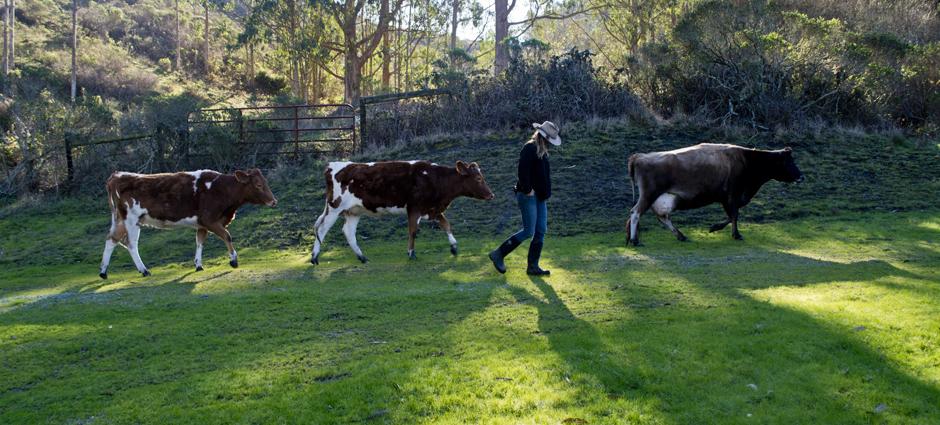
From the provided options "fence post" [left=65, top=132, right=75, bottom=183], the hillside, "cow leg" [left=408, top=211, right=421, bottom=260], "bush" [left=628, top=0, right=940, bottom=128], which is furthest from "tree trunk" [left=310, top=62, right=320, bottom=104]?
"cow leg" [left=408, top=211, right=421, bottom=260]

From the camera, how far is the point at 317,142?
25531 millimetres

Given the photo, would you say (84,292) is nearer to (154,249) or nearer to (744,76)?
(154,249)

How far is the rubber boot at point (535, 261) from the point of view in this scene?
1127 cm

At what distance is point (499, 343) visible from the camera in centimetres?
813

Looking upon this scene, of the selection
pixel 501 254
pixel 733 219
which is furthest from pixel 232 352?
pixel 733 219

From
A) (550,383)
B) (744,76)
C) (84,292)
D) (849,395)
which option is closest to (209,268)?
(84,292)

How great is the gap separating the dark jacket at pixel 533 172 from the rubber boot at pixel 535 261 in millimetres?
924

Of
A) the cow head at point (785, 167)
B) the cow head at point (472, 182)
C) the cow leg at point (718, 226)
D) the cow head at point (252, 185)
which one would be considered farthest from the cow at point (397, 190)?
the cow head at point (785, 167)

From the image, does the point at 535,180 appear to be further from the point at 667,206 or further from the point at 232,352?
the point at 667,206

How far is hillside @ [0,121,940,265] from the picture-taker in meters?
16.6

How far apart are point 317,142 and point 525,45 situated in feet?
32.6

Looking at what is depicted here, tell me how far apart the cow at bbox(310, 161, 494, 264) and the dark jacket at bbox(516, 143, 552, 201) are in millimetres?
3572

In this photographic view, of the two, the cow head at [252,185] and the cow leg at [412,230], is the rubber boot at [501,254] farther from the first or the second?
the cow head at [252,185]

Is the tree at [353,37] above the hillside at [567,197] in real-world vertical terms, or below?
above
